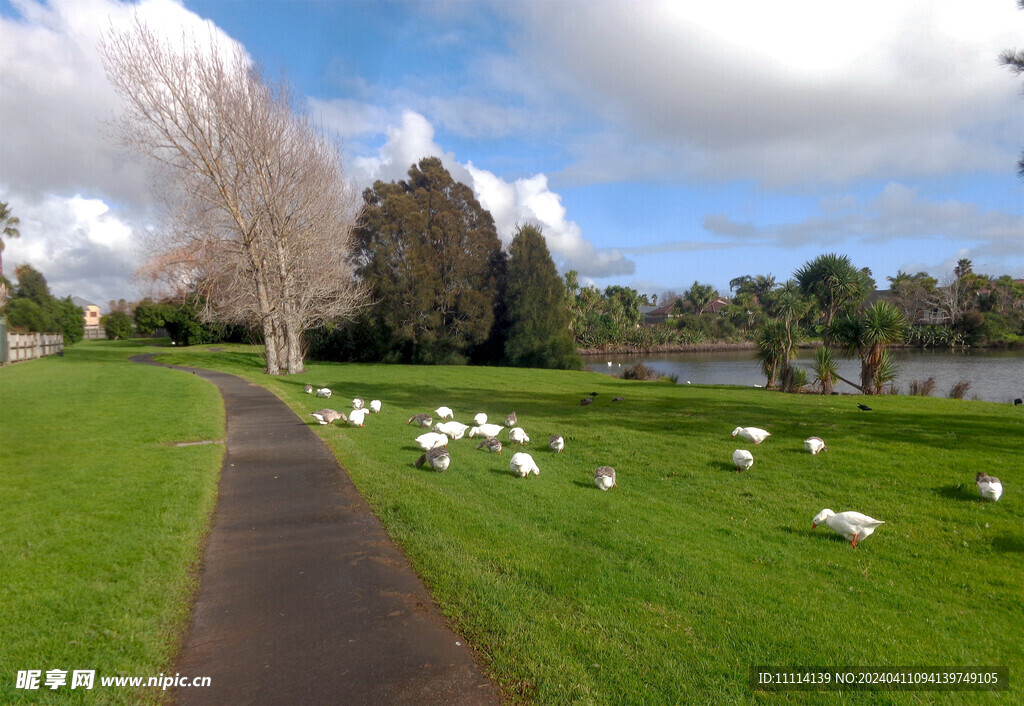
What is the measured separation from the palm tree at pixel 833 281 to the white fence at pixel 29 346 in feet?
138

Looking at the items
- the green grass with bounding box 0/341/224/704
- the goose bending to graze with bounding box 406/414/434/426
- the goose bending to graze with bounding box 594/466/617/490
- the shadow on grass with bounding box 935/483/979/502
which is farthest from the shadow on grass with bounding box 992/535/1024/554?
the goose bending to graze with bounding box 406/414/434/426

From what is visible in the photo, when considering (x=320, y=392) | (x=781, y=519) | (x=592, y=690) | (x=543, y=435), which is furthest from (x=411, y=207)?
(x=592, y=690)

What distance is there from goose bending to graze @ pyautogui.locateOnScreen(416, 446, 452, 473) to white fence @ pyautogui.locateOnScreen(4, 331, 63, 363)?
1264 inches

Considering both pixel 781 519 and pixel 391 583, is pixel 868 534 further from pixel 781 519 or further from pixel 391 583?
pixel 391 583

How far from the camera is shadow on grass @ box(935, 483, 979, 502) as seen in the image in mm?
7545

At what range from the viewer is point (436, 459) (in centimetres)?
888

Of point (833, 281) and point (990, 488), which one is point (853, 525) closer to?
point (990, 488)

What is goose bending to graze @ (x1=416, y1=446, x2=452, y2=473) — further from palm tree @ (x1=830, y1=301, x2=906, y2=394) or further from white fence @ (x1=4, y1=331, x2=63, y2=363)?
white fence @ (x1=4, y1=331, x2=63, y2=363)

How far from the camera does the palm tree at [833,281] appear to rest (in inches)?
1184

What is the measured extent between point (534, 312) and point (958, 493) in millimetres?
35295

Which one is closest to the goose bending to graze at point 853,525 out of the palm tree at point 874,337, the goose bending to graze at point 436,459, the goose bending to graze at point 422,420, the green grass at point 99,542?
the goose bending to graze at point 436,459

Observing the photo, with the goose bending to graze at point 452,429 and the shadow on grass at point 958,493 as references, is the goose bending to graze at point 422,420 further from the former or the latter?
the shadow on grass at point 958,493

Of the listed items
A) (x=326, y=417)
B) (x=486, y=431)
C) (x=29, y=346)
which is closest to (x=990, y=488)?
(x=486, y=431)

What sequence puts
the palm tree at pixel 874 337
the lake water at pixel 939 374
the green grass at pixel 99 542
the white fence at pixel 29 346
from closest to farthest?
1. the green grass at pixel 99 542
2. the palm tree at pixel 874 337
3. the lake water at pixel 939 374
4. the white fence at pixel 29 346
